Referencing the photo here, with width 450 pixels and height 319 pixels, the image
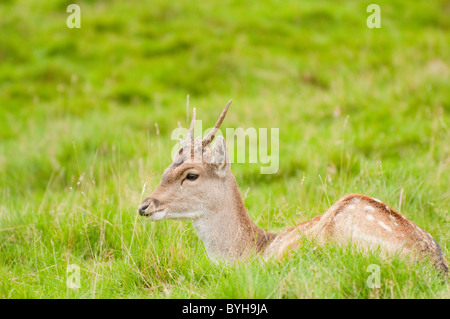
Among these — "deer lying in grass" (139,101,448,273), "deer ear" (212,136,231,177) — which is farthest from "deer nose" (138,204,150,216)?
"deer ear" (212,136,231,177)

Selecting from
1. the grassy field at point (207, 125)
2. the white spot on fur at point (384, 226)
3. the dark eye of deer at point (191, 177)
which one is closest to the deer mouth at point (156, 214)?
the grassy field at point (207, 125)

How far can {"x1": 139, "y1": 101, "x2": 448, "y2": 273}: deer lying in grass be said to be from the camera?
4391 millimetres

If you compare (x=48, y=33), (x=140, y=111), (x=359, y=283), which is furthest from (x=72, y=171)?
(x=48, y=33)

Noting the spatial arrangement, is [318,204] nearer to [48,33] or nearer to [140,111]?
[140,111]

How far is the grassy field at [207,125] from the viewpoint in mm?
4512

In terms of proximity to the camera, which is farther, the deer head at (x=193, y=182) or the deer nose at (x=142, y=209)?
the deer head at (x=193, y=182)

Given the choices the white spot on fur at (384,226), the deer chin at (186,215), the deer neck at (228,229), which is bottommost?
the deer neck at (228,229)

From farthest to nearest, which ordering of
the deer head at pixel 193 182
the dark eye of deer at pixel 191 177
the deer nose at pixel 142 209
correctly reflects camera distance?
1. the dark eye of deer at pixel 191 177
2. the deer head at pixel 193 182
3. the deer nose at pixel 142 209

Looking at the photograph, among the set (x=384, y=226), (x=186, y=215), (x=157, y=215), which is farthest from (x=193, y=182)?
(x=384, y=226)

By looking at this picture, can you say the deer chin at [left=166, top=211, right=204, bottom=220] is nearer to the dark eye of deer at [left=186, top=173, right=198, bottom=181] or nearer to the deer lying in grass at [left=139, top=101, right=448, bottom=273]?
the deer lying in grass at [left=139, top=101, right=448, bottom=273]

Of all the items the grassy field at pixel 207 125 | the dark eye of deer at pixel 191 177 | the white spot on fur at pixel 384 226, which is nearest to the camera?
the white spot on fur at pixel 384 226

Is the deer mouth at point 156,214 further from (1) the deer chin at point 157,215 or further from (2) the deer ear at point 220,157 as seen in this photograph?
(2) the deer ear at point 220,157

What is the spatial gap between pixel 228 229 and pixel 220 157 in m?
0.59

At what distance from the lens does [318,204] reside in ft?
19.8
